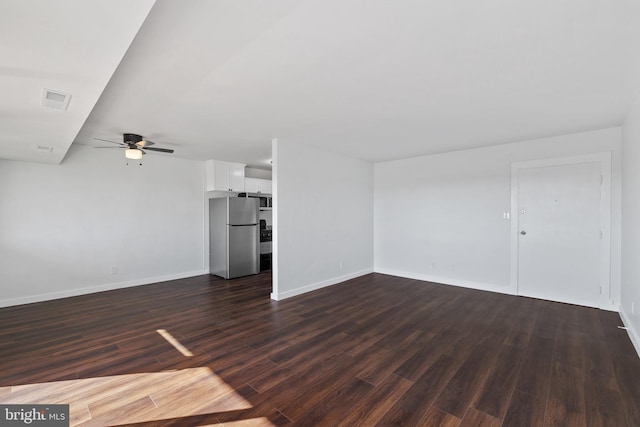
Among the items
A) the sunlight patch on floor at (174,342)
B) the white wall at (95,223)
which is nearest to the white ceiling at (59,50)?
the white wall at (95,223)

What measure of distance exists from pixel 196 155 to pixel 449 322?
519cm

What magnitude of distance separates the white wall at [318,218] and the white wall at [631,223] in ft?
12.3

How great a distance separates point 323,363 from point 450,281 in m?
3.58

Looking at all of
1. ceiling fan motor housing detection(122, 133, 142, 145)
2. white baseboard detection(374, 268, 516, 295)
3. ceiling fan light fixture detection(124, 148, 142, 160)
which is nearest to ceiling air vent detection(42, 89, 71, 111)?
ceiling fan light fixture detection(124, 148, 142, 160)

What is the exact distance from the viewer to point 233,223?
5664mm

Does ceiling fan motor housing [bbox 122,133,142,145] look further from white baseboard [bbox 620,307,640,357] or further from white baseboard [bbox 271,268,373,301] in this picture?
white baseboard [bbox 620,307,640,357]

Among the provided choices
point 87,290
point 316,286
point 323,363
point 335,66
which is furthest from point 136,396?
point 87,290

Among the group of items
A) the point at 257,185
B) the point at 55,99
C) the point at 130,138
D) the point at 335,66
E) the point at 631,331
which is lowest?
the point at 631,331

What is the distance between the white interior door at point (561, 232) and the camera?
150 inches

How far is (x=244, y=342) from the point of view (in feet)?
9.31

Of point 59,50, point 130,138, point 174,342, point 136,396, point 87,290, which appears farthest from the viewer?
point 87,290

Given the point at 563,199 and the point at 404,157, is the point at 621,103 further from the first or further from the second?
the point at 404,157

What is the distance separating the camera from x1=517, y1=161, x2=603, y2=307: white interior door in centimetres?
382

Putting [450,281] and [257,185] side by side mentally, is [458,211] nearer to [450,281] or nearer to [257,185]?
[450,281]
